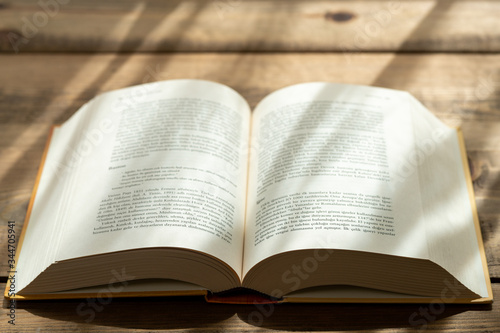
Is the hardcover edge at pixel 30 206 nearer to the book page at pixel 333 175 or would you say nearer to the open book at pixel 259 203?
the open book at pixel 259 203

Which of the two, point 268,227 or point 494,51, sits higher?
point 494,51

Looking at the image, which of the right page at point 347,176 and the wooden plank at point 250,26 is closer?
the right page at point 347,176

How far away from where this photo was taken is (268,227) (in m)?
0.84

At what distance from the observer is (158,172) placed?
89 centimetres

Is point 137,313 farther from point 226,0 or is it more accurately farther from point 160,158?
point 226,0

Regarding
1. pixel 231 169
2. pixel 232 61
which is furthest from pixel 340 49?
pixel 231 169

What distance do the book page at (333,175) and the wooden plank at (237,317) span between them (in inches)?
4.0

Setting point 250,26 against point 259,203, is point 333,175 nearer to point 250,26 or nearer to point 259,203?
point 259,203

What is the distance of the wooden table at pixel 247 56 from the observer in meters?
1.07

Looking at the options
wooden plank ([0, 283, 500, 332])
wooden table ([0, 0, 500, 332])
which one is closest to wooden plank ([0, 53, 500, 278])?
wooden table ([0, 0, 500, 332])

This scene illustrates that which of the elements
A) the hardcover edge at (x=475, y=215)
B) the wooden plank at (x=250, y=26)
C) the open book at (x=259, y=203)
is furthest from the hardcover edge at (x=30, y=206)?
the hardcover edge at (x=475, y=215)

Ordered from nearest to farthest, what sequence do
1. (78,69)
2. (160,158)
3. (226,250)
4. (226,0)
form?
(226,250)
(160,158)
(78,69)
(226,0)

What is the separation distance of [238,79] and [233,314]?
0.56m

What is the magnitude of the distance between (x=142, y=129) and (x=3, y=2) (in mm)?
704
